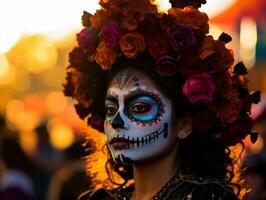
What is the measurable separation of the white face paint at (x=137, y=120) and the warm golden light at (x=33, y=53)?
27.6m

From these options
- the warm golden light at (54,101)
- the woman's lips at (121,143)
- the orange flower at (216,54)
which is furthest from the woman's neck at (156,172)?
the warm golden light at (54,101)

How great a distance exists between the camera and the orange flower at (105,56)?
5.60 metres

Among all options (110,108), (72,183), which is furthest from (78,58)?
(72,183)

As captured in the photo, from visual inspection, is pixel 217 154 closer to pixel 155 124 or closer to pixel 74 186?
pixel 155 124

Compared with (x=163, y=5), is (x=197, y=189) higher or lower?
lower

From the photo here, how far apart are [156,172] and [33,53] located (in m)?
30.1

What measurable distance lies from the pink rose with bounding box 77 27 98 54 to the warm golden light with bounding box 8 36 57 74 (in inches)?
1077

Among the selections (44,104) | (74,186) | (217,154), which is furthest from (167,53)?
(44,104)

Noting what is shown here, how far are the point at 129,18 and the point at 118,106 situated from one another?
1.58 ft

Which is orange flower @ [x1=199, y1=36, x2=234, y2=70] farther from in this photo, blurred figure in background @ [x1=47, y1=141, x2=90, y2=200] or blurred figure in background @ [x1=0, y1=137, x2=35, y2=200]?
blurred figure in background @ [x1=0, y1=137, x2=35, y2=200]

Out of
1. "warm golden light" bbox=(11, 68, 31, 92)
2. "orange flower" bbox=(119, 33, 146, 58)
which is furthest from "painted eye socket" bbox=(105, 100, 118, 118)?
"warm golden light" bbox=(11, 68, 31, 92)

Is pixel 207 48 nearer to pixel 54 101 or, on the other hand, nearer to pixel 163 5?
pixel 163 5

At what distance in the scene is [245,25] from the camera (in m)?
16.5

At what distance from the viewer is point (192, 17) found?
18.4 feet
